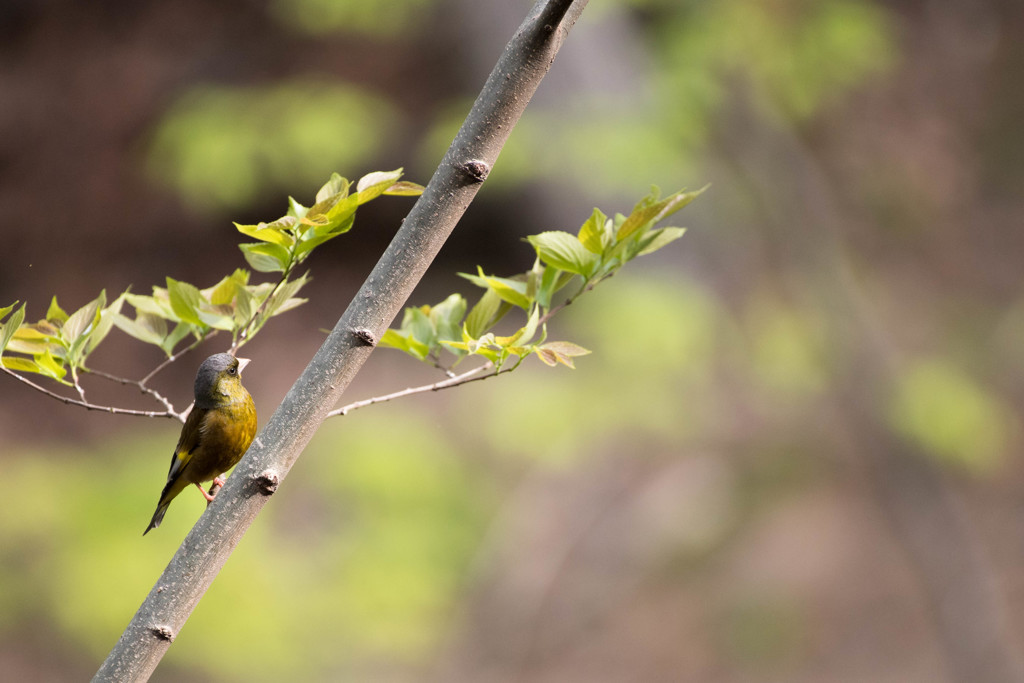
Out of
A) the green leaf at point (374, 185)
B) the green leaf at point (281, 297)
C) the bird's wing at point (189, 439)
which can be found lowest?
the bird's wing at point (189, 439)

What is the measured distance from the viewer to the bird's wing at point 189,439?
2.27ft

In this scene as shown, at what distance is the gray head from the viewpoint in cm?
69

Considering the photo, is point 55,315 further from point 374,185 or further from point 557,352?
point 557,352

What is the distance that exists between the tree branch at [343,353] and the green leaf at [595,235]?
0.39 ft

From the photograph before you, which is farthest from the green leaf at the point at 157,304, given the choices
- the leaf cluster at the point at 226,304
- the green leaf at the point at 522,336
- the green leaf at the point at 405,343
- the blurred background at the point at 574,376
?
the blurred background at the point at 574,376

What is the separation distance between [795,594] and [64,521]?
3.62 meters

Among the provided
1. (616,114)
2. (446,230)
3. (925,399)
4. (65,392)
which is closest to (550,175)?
(616,114)

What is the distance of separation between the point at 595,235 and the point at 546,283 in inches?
3.1

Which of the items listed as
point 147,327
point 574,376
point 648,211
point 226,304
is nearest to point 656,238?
point 648,211

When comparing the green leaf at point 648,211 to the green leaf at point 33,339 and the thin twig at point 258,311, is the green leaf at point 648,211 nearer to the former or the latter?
the thin twig at point 258,311

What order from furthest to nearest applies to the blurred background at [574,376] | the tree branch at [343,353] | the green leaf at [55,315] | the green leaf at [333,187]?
the blurred background at [574,376]
the green leaf at [55,315]
the green leaf at [333,187]
the tree branch at [343,353]

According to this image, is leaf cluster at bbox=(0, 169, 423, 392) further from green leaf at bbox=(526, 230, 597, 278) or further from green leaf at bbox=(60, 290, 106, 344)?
green leaf at bbox=(526, 230, 597, 278)

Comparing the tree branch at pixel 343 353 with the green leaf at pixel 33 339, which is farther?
the green leaf at pixel 33 339

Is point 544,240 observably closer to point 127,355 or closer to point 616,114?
point 616,114
